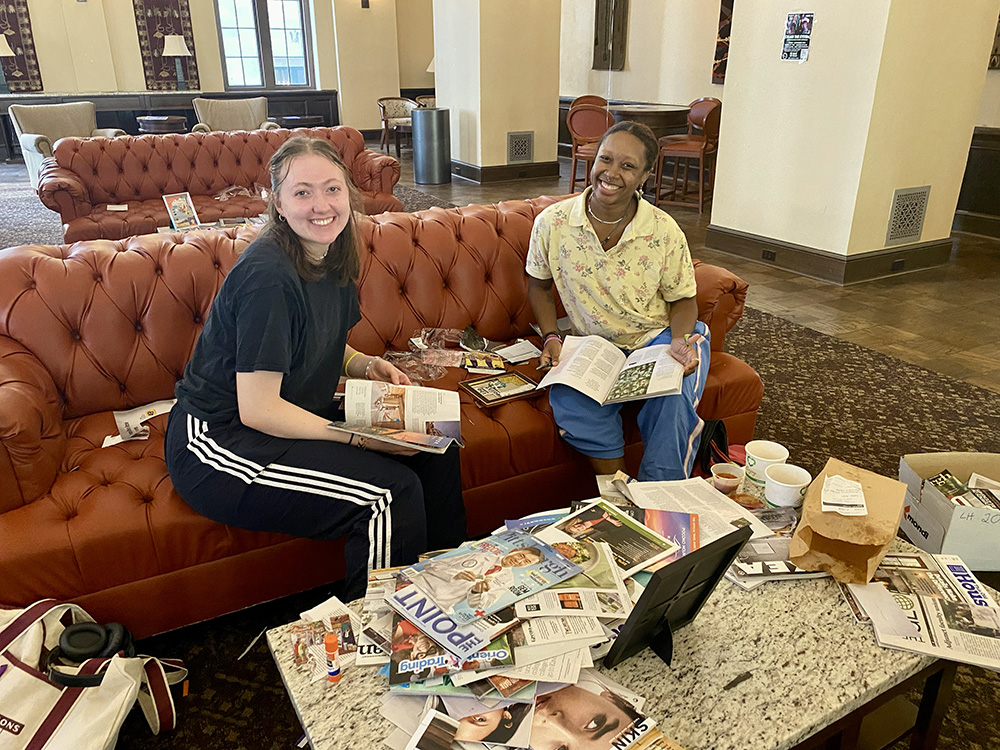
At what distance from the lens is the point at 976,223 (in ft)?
20.6

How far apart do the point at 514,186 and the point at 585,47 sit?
3280 millimetres

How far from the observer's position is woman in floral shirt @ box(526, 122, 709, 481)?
2.18 metres

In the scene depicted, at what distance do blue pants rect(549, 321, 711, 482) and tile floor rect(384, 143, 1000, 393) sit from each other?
2143 mm

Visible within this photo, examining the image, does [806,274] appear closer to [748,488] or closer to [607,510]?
[748,488]

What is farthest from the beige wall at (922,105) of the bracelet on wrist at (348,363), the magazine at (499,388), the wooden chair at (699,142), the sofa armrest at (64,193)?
the sofa armrest at (64,193)

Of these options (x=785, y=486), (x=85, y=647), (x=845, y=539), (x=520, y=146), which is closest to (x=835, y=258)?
(x=785, y=486)

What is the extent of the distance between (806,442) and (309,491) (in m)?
2.10

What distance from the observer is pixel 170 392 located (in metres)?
2.24

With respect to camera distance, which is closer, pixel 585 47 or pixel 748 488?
pixel 748 488

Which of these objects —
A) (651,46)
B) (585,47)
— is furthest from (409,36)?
(651,46)

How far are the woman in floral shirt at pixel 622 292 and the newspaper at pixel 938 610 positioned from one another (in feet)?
2.37

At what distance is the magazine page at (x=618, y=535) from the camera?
1426 mm

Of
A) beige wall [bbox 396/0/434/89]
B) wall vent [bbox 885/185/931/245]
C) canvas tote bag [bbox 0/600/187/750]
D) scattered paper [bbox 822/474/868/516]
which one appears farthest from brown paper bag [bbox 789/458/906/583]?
beige wall [bbox 396/0/434/89]

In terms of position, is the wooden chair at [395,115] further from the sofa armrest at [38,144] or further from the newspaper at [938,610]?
the newspaper at [938,610]
